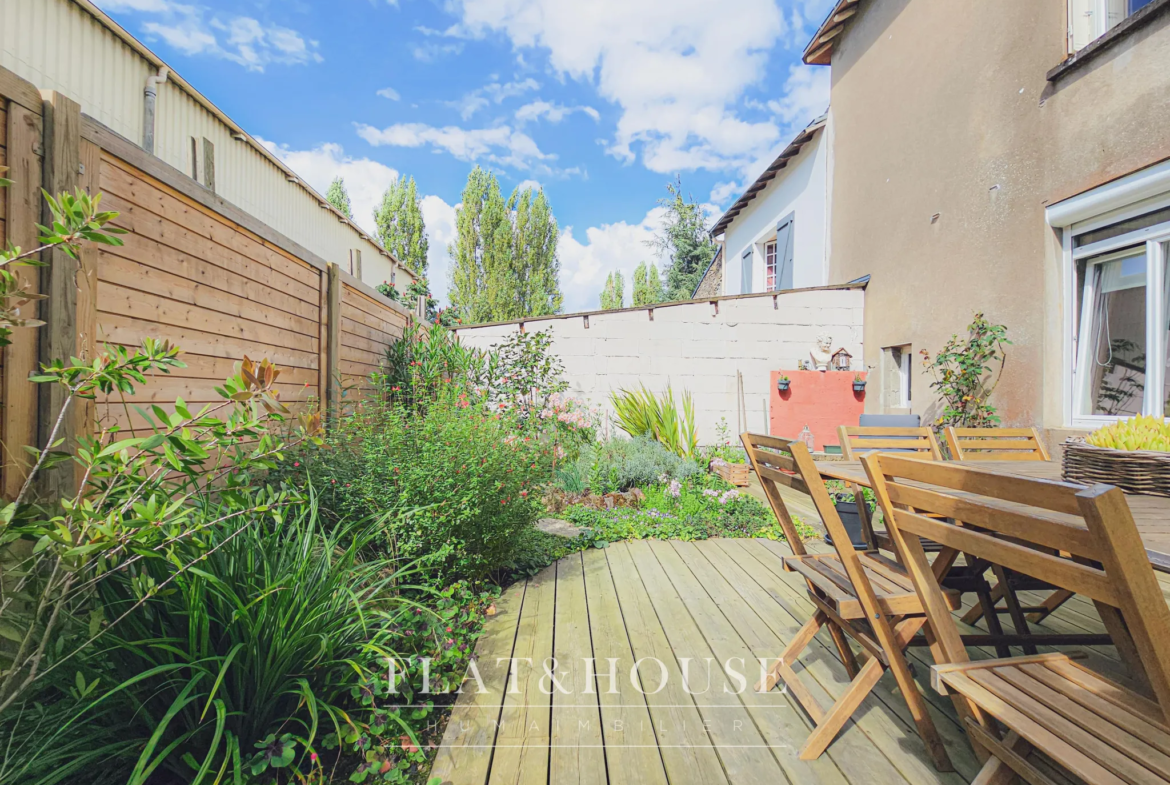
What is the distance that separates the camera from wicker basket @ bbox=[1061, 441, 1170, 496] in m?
1.46

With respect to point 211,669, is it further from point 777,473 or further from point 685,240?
point 685,240

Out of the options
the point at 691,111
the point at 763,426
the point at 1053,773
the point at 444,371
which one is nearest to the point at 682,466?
the point at 763,426

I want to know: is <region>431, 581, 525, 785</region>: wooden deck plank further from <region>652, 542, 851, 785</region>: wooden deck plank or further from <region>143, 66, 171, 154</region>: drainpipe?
<region>143, 66, 171, 154</region>: drainpipe

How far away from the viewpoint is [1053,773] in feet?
4.13

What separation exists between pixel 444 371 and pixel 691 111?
432 inches

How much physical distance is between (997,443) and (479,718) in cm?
302

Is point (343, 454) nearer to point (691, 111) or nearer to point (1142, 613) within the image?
point (1142, 613)

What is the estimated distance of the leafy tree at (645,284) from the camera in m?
22.1

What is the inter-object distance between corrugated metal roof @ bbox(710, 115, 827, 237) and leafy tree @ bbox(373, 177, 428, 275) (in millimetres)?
10209

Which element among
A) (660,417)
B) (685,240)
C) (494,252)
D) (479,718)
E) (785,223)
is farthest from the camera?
(685,240)

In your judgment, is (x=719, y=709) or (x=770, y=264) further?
(x=770, y=264)

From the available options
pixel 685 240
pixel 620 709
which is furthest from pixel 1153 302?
pixel 685 240

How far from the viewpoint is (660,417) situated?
19.9 ft

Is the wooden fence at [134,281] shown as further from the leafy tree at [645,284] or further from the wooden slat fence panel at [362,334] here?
the leafy tree at [645,284]
